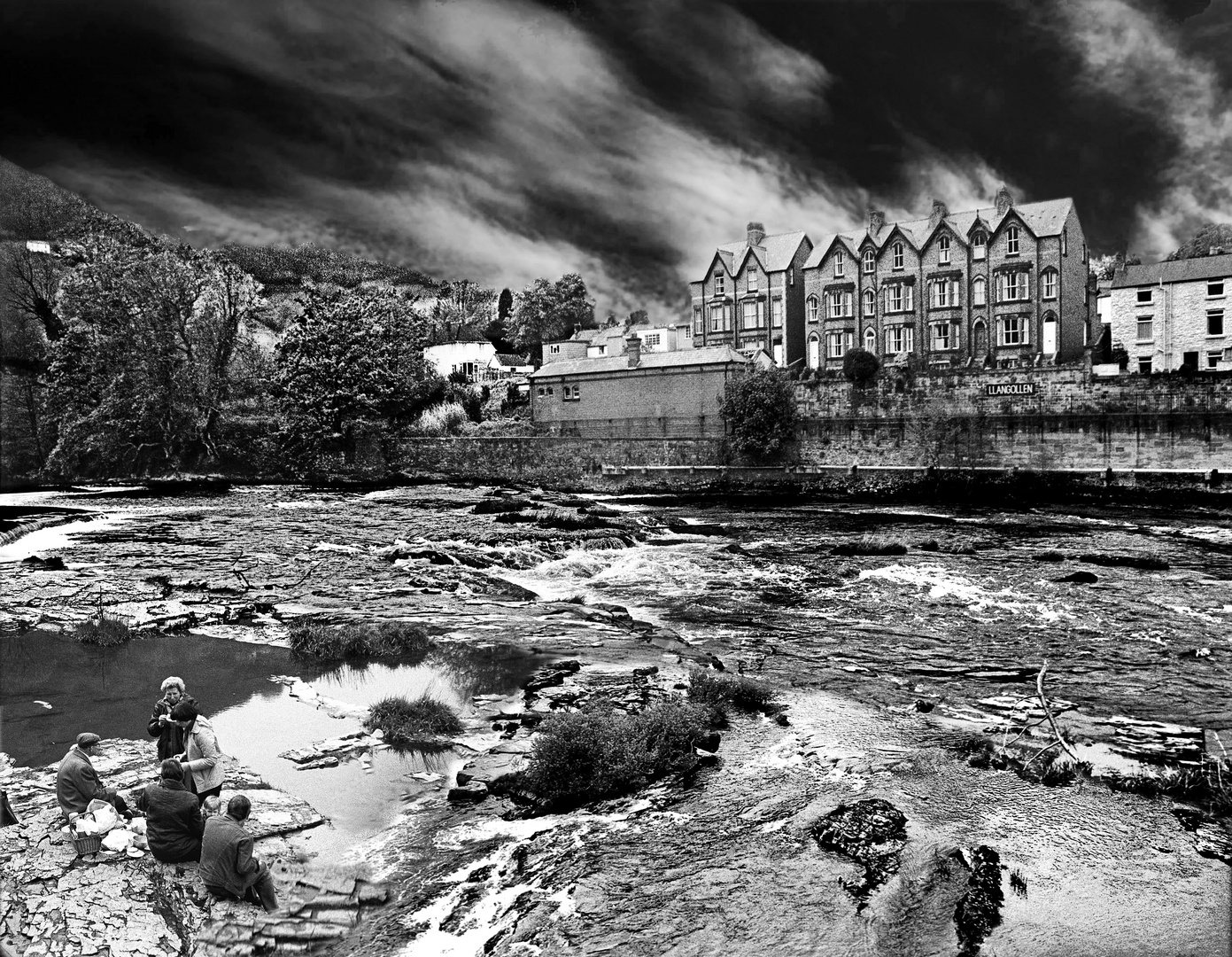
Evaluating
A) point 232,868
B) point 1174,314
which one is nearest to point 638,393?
point 1174,314

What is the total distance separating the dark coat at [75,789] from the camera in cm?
493

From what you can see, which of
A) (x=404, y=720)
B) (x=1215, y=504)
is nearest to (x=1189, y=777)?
(x=404, y=720)

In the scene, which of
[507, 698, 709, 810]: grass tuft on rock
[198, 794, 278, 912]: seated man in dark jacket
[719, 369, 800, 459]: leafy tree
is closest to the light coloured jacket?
[198, 794, 278, 912]: seated man in dark jacket

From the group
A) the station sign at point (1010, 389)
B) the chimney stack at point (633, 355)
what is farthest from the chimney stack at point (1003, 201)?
the chimney stack at point (633, 355)

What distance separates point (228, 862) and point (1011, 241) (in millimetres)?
37078

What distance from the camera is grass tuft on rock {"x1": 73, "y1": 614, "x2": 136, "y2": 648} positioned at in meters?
9.29

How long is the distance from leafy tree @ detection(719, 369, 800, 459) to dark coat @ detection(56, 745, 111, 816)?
2754 cm

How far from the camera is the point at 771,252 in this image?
42.0m

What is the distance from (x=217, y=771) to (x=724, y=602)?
29.1 feet

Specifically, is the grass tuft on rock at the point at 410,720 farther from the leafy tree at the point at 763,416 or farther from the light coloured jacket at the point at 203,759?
the leafy tree at the point at 763,416

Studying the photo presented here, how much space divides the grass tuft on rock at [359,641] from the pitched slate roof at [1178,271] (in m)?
30.6

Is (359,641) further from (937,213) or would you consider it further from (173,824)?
(937,213)

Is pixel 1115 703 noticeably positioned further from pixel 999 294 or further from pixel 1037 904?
pixel 999 294

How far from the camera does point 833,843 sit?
17.6 ft
